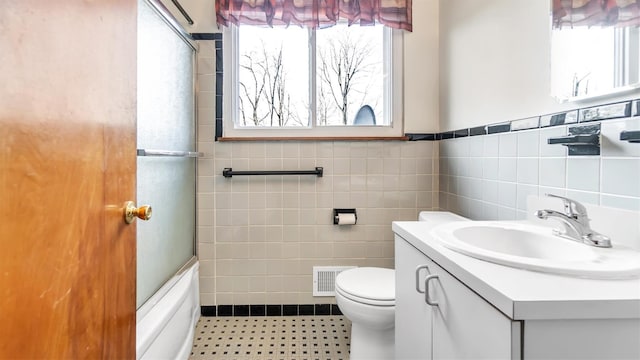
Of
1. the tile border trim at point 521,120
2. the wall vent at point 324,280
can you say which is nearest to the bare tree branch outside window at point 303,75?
the tile border trim at point 521,120

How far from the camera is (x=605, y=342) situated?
551 millimetres

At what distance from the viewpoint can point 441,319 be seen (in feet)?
2.74

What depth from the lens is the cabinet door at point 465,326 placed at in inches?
22.6

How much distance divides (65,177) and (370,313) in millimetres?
1248

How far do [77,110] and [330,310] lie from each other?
187 centimetres

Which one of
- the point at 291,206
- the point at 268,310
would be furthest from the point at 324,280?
the point at 291,206

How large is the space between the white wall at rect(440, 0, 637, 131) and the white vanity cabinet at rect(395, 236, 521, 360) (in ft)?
2.48

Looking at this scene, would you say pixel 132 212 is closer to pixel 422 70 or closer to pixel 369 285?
pixel 369 285

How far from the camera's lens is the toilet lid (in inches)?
57.7

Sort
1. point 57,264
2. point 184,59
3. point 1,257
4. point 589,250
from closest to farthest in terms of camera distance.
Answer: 1. point 1,257
2. point 57,264
3. point 589,250
4. point 184,59

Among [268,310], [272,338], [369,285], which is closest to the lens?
[369,285]

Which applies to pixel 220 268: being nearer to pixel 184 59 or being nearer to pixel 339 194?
pixel 339 194

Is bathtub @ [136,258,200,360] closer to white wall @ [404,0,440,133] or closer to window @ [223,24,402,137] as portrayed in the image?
window @ [223,24,402,137]

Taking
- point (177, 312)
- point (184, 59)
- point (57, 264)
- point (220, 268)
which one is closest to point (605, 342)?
point (57, 264)
